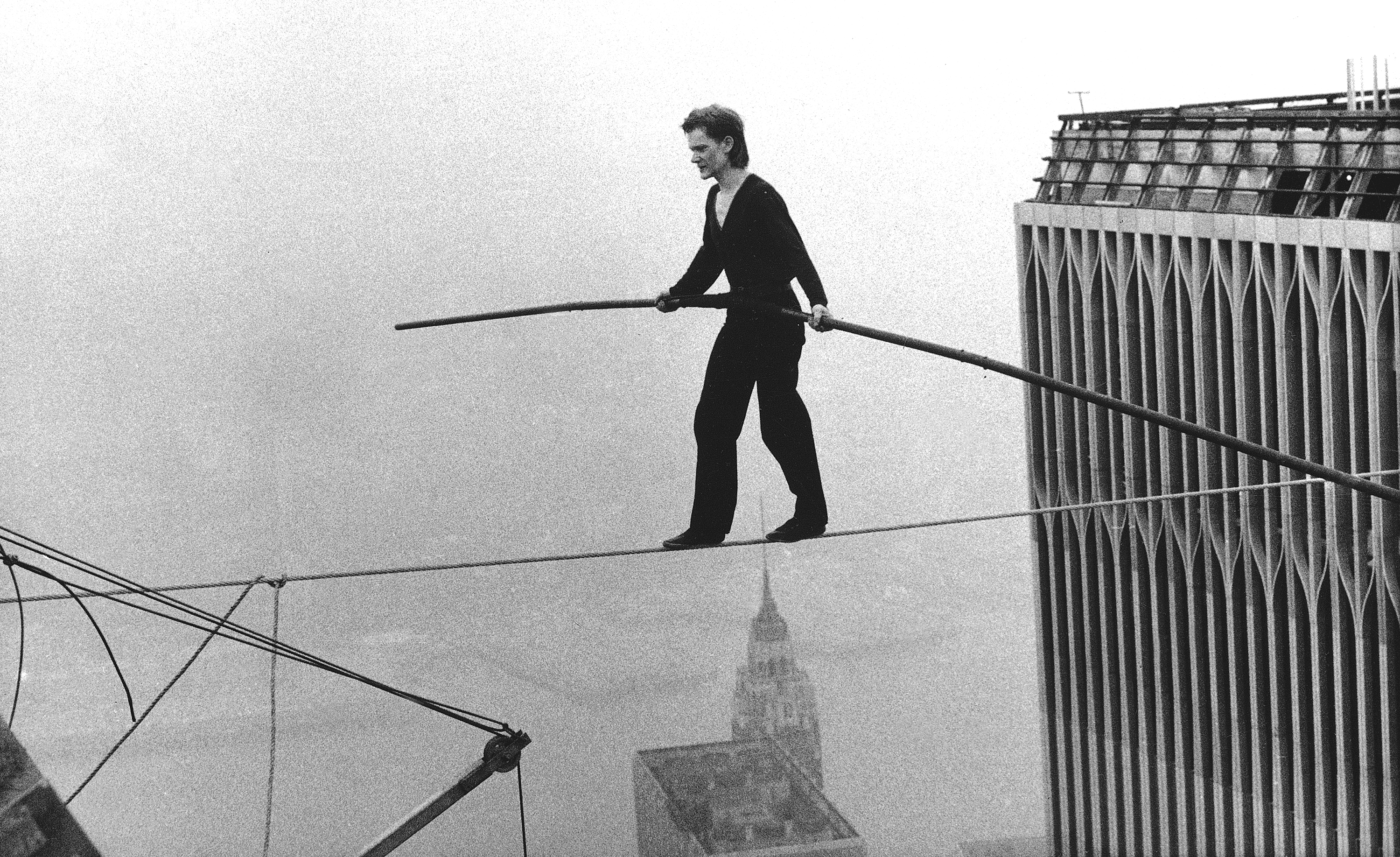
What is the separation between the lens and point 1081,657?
3632 inches

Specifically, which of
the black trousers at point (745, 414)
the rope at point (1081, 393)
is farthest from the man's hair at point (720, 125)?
the rope at point (1081, 393)

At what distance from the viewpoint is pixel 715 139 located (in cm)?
1725

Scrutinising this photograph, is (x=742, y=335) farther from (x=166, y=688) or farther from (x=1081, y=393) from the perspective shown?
(x=166, y=688)

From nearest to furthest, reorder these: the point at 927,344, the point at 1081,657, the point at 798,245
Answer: the point at 927,344 < the point at 798,245 < the point at 1081,657

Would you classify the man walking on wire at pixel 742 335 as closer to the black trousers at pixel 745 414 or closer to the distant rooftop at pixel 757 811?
the black trousers at pixel 745 414

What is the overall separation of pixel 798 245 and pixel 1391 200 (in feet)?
136

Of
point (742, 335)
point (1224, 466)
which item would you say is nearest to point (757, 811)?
point (1224, 466)

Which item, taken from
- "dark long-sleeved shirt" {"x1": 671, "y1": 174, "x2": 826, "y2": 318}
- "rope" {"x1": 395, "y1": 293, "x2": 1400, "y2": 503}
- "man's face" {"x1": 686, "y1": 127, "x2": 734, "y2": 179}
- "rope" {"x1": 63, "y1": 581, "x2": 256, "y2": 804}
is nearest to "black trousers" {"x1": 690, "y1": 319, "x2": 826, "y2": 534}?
"dark long-sleeved shirt" {"x1": 671, "y1": 174, "x2": 826, "y2": 318}

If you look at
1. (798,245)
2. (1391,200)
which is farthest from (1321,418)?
(798,245)

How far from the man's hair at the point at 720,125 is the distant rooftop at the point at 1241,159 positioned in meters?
39.7

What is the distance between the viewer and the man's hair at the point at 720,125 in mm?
17125

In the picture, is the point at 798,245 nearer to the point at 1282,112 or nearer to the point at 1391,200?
the point at 1391,200

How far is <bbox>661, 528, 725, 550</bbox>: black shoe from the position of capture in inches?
706

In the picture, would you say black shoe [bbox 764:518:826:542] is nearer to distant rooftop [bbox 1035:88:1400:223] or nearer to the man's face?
the man's face
